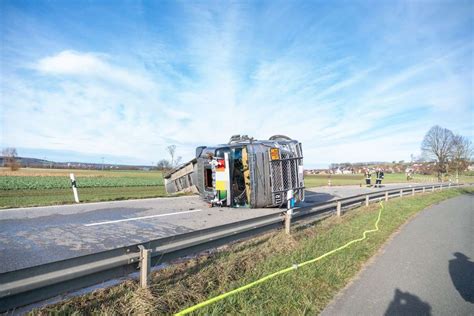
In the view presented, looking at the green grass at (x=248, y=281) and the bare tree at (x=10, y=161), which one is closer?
the green grass at (x=248, y=281)

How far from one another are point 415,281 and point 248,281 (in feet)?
8.67

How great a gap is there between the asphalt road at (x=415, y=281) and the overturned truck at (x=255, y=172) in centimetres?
335

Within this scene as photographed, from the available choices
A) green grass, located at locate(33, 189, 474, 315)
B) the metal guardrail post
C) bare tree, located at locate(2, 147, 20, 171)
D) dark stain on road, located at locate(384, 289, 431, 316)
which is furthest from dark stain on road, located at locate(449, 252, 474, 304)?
bare tree, located at locate(2, 147, 20, 171)

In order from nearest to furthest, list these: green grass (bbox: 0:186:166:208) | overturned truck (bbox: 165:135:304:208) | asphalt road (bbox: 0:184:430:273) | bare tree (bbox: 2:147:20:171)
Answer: asphalt road (bbox: 0:184:430:273) → overturned truck (bbox: 165:135:304:208) → green grass (bbox: 0:186:166:208) → bare tree (bbox: 2:147:20:171)

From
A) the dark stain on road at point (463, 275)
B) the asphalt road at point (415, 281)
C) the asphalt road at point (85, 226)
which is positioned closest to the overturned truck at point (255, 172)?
the asphalt road at point (85, 226)

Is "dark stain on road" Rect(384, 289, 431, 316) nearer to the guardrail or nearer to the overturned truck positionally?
the guardrail

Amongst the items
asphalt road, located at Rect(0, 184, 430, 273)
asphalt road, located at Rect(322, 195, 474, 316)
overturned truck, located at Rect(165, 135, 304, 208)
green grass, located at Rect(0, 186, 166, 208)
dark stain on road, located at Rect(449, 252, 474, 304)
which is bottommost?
dark stain on road, located at Rect(449, 252, 474, 304)

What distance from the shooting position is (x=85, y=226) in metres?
6.36

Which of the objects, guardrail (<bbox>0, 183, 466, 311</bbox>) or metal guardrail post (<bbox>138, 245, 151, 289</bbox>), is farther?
metal guardrail post (<bbox>138, 245, 151, 289</bbox>)

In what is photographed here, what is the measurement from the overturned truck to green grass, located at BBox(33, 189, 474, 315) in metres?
2.25

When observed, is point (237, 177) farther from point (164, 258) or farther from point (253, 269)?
point (164, 258)

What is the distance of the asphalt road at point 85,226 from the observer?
4531 millimetres

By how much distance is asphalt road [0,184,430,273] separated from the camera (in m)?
4.53

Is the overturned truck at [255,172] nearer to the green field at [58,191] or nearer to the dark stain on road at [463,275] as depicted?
A: the dark stain on road at [463,275]
